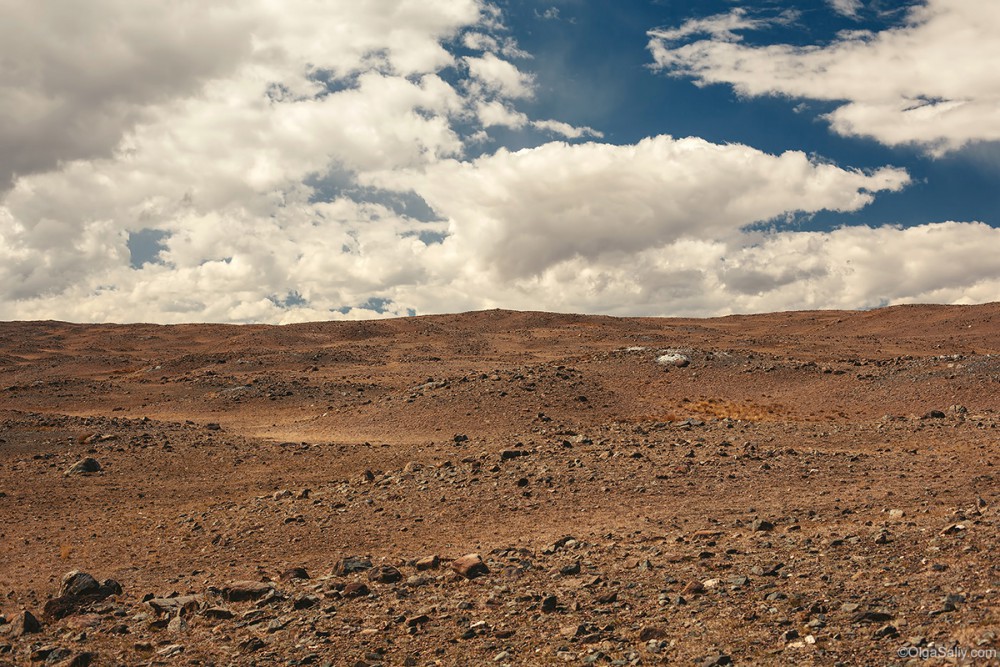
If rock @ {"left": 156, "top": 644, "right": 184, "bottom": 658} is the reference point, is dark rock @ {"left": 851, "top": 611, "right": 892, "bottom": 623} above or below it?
above

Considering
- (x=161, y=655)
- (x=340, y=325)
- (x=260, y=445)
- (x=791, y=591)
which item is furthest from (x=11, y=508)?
(x=340, y=325)

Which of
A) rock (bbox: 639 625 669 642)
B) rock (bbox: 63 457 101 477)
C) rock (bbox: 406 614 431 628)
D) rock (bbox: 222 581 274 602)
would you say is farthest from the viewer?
rock (bbox: 63 457 101 477)

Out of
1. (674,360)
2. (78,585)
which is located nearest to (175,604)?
(78,585)

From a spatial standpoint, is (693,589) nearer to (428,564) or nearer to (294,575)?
(428,564)

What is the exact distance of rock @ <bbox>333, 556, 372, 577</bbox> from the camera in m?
11.3

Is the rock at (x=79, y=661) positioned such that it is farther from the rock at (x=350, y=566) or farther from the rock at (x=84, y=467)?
the rock at (x=84, y=467)

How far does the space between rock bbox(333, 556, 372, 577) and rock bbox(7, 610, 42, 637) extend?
3.93m

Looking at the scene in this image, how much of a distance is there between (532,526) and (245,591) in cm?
519

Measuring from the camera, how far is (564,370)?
1320 inches

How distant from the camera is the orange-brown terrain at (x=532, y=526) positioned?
8.22m

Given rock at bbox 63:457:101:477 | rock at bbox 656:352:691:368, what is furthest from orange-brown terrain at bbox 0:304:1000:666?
rock at bbox 656:352:691:368

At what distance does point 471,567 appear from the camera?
10.6 m

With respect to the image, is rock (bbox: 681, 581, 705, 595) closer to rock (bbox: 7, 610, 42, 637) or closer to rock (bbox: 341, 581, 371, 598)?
rock (bbox: 341, 581, 371, 598)

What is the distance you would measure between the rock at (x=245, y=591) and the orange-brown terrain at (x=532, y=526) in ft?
0.09
